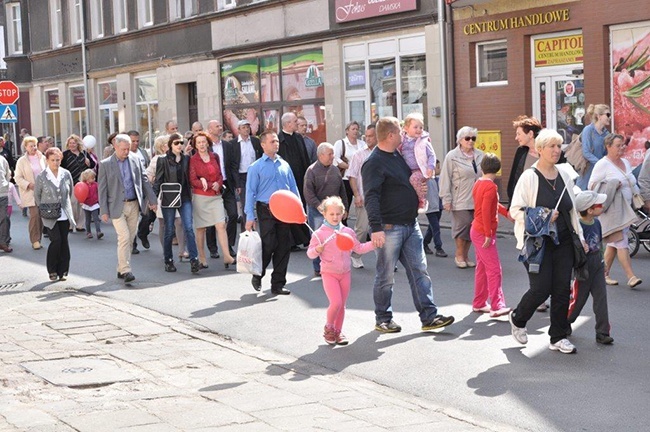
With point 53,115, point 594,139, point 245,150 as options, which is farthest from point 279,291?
point 53,115

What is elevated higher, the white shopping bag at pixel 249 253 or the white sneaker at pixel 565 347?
the white shopping bag at pixel 249 253

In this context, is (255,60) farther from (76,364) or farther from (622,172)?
(76,364)

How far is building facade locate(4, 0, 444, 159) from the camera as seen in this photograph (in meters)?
25.9

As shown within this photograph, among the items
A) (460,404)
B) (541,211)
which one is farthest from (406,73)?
(460,404)

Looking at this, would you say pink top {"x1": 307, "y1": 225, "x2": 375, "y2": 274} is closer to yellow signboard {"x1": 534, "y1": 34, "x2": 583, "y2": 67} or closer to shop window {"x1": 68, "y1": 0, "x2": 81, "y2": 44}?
yellow signboard {"x1": 534, "y1": 34, "x2": 583, "y2": 67}

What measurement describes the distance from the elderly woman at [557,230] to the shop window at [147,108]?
28.5m

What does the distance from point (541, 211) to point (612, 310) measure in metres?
2.41

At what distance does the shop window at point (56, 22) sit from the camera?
44812mm

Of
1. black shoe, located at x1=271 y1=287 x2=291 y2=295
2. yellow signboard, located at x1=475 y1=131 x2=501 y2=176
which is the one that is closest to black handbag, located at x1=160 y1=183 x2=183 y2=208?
black shoe, located at x1=271 y1=287 x2=291 y2=295

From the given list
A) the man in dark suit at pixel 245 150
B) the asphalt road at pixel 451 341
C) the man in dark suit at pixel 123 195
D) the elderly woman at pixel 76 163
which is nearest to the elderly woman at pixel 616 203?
the asphalt road at pixel 451 341

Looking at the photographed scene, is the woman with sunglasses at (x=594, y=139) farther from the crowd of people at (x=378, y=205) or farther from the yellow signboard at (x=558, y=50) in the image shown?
the yellow signboard at (x=558, y=50)

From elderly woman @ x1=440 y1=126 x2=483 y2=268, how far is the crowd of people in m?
0.02

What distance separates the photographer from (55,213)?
1527cm

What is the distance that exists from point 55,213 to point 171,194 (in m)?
1.50
